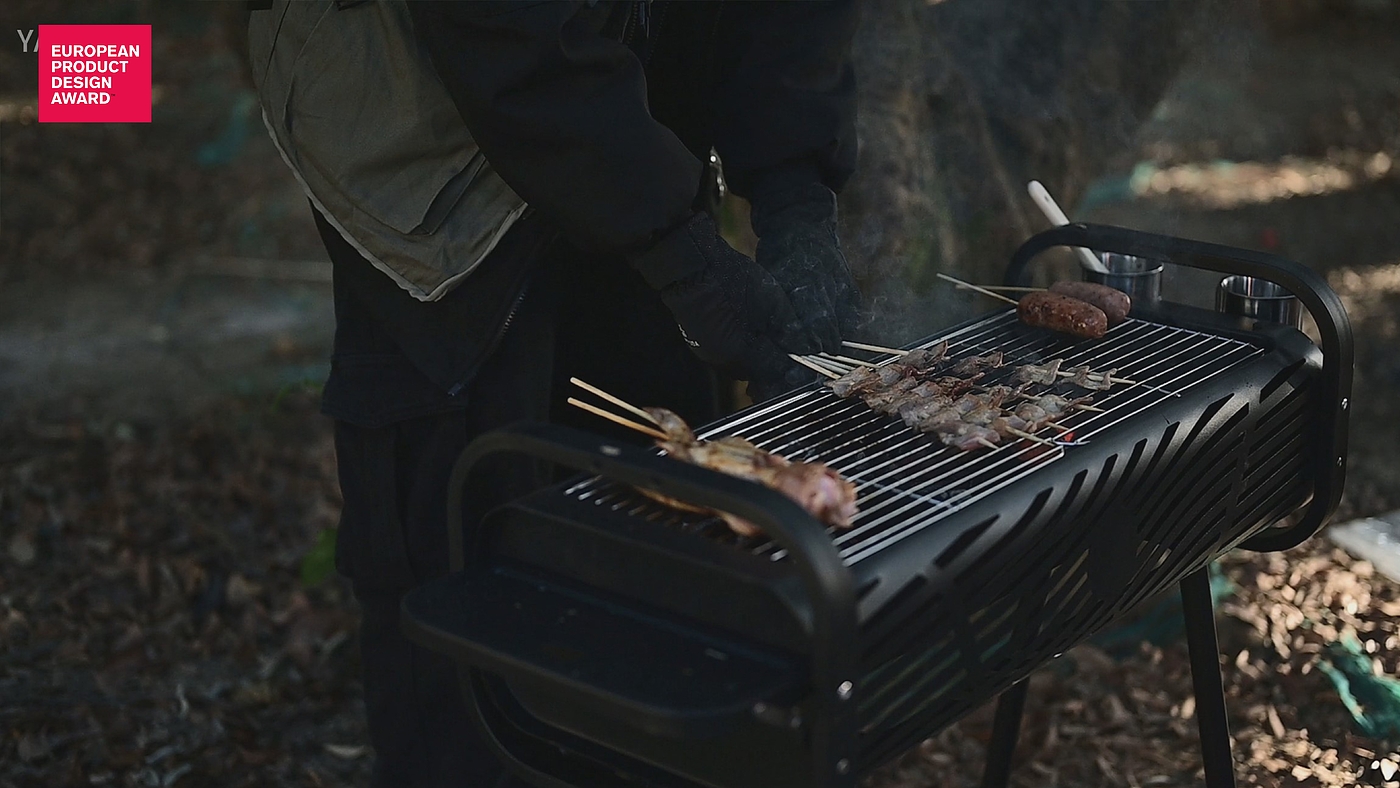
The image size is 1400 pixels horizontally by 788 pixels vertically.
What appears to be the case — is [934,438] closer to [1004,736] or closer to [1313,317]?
[1313,317]

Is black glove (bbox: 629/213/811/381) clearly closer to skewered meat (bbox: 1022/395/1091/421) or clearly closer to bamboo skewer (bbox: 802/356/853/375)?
bamboo skewer (bbox: 802/356/853/375)

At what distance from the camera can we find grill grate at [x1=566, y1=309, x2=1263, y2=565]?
7.10ft

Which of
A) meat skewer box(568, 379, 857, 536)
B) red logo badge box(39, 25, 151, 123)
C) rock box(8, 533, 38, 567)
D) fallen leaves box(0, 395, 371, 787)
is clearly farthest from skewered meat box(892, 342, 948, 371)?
red logo badge box(39, 25, 151, 123)

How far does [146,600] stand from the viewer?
4648 mm

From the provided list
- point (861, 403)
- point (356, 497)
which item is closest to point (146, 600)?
point (356, 497)

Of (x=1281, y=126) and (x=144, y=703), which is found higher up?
(x=1281, y=126)

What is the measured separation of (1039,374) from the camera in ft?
9.00

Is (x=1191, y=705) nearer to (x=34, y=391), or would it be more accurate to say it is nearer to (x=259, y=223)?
(x=34, y=391)

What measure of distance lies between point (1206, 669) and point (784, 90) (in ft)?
5.33

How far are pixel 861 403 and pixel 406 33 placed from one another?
1159mm

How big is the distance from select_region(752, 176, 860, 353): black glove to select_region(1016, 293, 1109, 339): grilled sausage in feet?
1.29

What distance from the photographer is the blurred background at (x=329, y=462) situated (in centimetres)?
388

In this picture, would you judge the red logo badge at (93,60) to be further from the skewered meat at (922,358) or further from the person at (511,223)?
the skewered meat at (922,358)

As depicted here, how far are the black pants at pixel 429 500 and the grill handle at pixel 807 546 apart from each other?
0.94 meters
